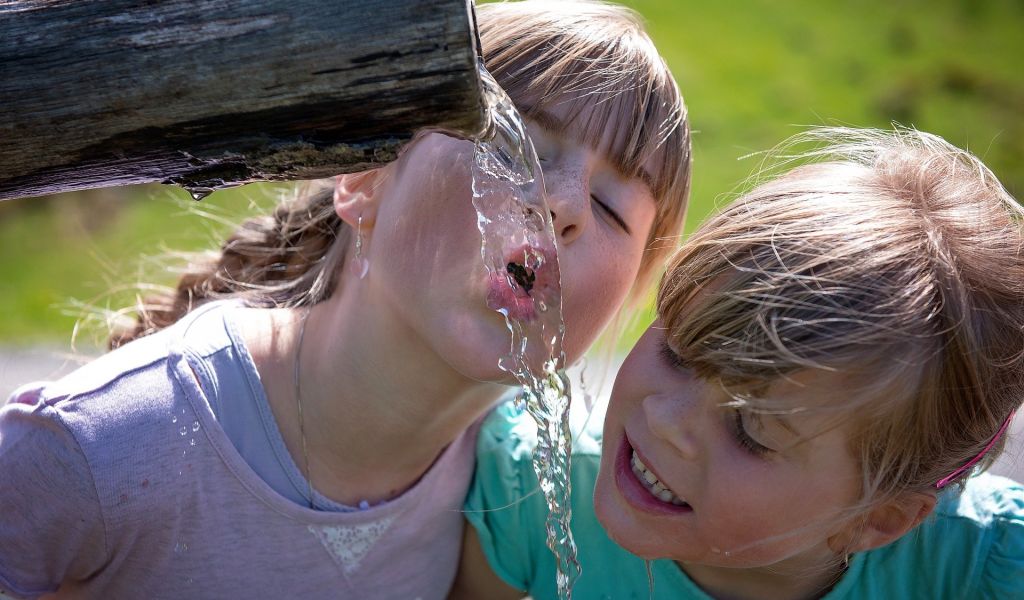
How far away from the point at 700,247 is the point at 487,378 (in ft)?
1.76

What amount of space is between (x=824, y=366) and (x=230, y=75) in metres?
1.16

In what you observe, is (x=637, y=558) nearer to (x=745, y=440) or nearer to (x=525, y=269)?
(x=745, y=440)

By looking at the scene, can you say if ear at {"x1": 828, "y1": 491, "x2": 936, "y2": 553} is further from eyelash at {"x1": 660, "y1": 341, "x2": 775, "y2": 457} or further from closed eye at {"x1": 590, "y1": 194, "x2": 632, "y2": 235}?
closed eye at {"x1": 590, "y1": 194, "x2": 632, "y2": 235}

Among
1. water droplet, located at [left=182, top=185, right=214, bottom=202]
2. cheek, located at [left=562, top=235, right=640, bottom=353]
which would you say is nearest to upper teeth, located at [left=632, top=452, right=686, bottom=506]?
cheek, located at [left=562, top=235, right=640, bottom=353]

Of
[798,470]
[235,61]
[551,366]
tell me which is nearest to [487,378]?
[551,366]

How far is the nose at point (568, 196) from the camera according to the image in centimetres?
206

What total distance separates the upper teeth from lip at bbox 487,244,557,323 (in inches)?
15.3

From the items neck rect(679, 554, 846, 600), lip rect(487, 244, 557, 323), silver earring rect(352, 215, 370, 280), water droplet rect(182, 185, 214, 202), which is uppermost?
water droplet rect(182, 185, 214, 202)

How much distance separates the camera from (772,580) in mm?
2350

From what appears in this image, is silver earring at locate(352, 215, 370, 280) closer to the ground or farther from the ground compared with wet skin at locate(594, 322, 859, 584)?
farther from the ground

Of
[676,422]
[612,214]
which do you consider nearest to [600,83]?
[612,214]

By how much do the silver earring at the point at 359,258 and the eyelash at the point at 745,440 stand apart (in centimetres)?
93

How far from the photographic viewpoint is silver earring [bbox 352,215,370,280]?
233cm

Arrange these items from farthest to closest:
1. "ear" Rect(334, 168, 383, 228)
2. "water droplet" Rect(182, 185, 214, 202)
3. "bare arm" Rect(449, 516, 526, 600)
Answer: "bare arm" Rect(449, 516, 526, 600) → "ear" Rect(334, 168, 383, 228) → "water droplet" Rect(182, 185, 214, 202)
